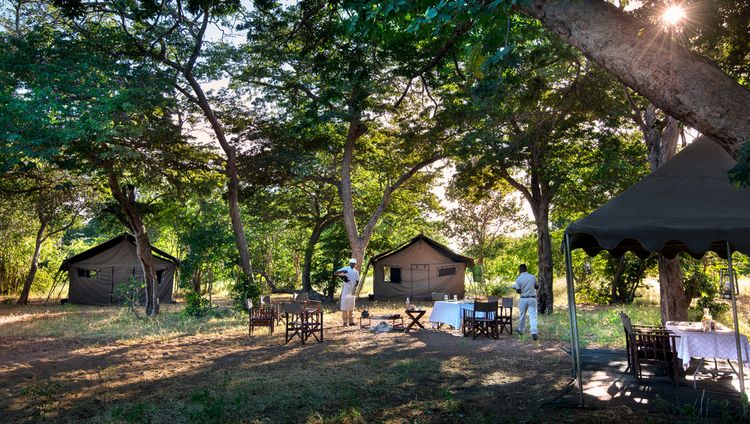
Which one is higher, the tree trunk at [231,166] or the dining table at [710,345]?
the tree trunk at [231,166]

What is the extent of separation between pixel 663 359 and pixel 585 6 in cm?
426

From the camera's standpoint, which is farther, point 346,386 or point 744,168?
point 346,386

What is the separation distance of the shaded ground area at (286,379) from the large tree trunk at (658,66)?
2.71m

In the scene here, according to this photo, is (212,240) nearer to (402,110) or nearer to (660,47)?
(402,110)

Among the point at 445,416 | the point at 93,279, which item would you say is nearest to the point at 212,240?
the point at 93,279

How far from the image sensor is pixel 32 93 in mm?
9875

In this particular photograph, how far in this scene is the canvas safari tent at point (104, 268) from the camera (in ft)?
72.7

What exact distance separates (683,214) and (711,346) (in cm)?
182

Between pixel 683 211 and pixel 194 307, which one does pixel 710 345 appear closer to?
pixel 683 211

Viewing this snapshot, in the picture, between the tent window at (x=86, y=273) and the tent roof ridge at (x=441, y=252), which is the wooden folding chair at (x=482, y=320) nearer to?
the tent roof ridge at (x=441, y=252)

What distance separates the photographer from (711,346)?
597cm

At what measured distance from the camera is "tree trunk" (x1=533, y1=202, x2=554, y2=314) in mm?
15648

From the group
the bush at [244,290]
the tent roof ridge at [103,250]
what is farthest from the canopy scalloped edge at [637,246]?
the tent roof ridge at [103,250]

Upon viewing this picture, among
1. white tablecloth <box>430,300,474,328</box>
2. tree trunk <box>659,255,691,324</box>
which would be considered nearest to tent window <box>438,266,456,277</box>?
white tablecloth <box>430,300,474,328</box>
